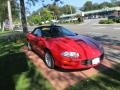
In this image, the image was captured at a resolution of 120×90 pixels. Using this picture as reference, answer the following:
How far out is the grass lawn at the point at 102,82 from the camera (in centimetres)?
643

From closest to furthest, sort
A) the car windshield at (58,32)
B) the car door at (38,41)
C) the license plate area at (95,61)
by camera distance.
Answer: the license plate area at (95,61), the car door at (38,41), the car windshield at (58,32)

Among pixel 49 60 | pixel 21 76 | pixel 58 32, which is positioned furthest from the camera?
pixel 58 32

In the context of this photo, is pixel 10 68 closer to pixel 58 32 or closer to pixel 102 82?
pixel 58 32

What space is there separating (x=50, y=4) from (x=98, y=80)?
37.7ft

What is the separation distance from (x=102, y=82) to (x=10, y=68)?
3605mm

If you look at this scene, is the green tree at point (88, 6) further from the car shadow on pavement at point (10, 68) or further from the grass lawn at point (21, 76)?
the grass lawn at point (21, 76)

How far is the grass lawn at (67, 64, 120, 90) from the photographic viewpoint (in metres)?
6.43

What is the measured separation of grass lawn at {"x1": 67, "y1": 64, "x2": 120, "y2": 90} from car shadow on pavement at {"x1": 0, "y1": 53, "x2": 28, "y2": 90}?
1.84m

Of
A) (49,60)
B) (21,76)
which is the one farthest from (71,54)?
(21,76)

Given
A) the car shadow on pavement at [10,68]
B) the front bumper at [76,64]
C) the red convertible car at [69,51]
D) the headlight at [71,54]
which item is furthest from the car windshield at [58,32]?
the front bumper at [76,64]

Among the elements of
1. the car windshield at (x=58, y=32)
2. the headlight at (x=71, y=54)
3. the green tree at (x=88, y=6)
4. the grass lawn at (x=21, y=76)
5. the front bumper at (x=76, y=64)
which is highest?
the green tree at (x=88, y=6)

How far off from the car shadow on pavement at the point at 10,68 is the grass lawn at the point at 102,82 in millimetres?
1841

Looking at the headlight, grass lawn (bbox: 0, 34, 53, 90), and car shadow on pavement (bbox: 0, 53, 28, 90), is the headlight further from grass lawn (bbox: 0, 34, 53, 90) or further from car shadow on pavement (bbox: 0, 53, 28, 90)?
car shadow on pavement (bbox: 0, 53, 28, 90)

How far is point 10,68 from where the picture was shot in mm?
9086
